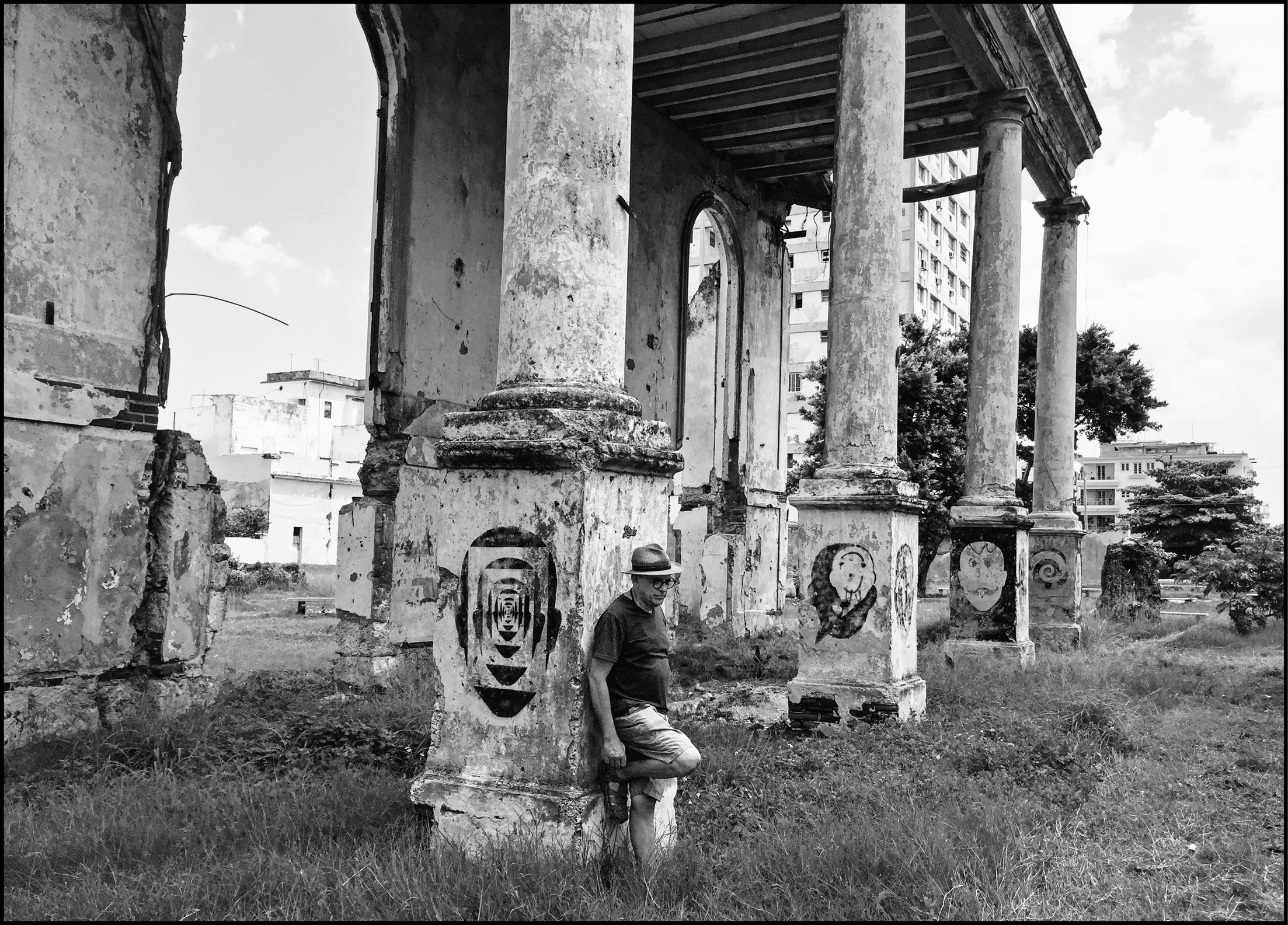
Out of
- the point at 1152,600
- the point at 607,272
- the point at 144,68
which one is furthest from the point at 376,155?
the point at 1152,600

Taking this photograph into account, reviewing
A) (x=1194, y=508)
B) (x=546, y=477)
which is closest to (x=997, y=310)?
(x=546, y=477)

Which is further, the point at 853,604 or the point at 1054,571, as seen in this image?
the point at 1054,571

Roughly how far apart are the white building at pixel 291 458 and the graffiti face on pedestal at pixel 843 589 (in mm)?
21476

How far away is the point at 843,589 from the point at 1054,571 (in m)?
6.99

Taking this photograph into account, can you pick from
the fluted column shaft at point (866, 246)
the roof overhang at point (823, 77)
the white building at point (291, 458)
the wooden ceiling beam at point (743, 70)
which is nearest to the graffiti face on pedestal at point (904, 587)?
the fluted column shaft at point (866, 246)

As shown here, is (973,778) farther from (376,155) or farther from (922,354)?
(922,354)

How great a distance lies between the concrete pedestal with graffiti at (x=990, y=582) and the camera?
9914 mm

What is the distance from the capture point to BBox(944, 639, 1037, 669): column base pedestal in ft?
31.7

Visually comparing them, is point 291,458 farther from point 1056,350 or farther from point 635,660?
point 635,660

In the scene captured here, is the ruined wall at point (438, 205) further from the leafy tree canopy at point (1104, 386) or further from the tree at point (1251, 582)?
the leafy tree canopy at point (1104, 386)

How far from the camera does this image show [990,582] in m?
10.0

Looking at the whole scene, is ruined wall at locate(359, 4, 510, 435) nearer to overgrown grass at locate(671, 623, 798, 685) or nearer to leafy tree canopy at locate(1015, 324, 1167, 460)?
overgrown grass at locate(671, 623, 798, 685)

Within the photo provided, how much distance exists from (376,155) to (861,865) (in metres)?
7.32

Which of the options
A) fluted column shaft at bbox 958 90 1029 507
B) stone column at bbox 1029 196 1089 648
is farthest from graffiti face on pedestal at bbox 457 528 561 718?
stone column at bbox 1029 196 1089 648
